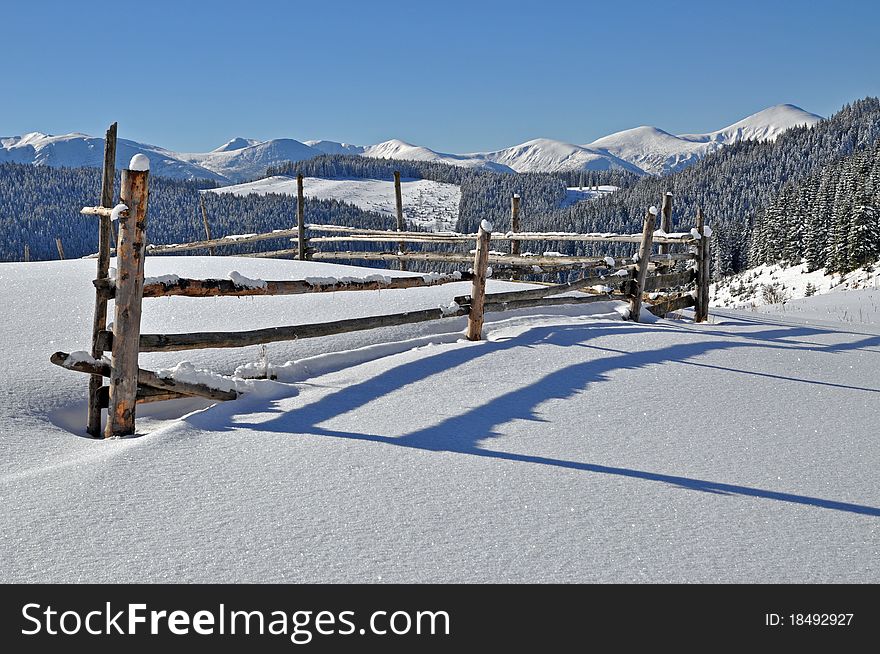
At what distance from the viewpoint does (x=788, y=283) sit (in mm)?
43875

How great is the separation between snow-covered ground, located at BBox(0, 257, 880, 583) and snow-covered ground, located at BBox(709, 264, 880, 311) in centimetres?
2680

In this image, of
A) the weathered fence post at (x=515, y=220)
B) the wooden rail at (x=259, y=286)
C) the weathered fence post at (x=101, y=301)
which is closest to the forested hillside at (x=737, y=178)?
the weathered fence post at (x=515, y=220)

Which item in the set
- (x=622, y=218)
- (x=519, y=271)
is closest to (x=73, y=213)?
(x=622, y=218)

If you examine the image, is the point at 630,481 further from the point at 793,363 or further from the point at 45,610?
the point at 793,363

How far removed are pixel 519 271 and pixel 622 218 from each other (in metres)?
97.8

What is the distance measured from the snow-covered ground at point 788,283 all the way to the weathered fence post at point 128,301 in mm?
29327

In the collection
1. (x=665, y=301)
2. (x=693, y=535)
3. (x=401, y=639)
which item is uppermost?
(x=665, y=301)

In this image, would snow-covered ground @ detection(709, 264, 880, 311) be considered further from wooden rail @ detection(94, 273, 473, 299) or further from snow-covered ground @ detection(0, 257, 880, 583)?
snow-covered ground @ detection(0, 257, 880, 583)

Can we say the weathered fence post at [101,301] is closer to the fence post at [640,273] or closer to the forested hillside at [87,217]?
the fence post at [640,273]

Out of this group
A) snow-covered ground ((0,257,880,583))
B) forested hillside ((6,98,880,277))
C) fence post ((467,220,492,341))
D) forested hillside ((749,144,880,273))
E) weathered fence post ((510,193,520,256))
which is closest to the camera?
snow-covered ground ((0,257,880,583))

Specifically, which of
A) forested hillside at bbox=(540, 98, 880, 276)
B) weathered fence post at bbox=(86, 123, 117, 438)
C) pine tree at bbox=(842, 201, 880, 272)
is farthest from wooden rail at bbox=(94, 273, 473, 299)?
forested hillside at bbox=(540, 98, 880, 276)

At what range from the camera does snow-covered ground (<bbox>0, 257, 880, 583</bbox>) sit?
8.18ft

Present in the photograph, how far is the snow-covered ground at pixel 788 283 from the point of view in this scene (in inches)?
1269

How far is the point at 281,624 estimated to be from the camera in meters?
2.16
